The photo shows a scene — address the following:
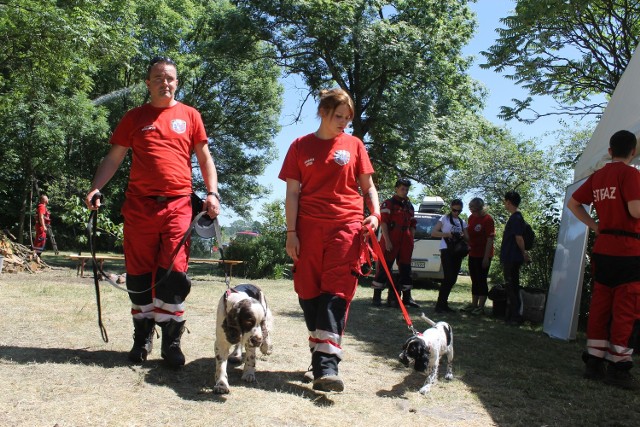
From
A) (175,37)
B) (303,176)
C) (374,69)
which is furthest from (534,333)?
(175,37)

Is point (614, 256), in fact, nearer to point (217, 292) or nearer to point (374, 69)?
point (217, 292)

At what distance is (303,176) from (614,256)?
107 inches

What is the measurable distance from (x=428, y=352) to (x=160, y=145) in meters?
2.53

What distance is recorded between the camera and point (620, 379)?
4.68m

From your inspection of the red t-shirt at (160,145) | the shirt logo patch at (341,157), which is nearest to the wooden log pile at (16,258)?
the red t-shirt at (160,145)

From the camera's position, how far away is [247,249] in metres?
14.8

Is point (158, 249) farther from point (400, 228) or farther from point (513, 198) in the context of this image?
point (513, 198)

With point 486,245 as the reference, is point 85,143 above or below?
above

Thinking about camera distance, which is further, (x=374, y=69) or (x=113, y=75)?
(x=113, y=75)

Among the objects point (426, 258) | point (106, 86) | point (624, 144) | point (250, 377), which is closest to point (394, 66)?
point (426, 258)

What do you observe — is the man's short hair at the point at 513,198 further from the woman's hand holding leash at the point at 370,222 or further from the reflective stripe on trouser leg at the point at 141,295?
the reflective stripe on trouser leg at the point at 141,295

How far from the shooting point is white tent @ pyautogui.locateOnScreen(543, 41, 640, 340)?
18.9 ft

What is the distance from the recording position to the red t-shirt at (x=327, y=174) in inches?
158

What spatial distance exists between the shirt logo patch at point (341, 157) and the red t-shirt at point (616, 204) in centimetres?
236
